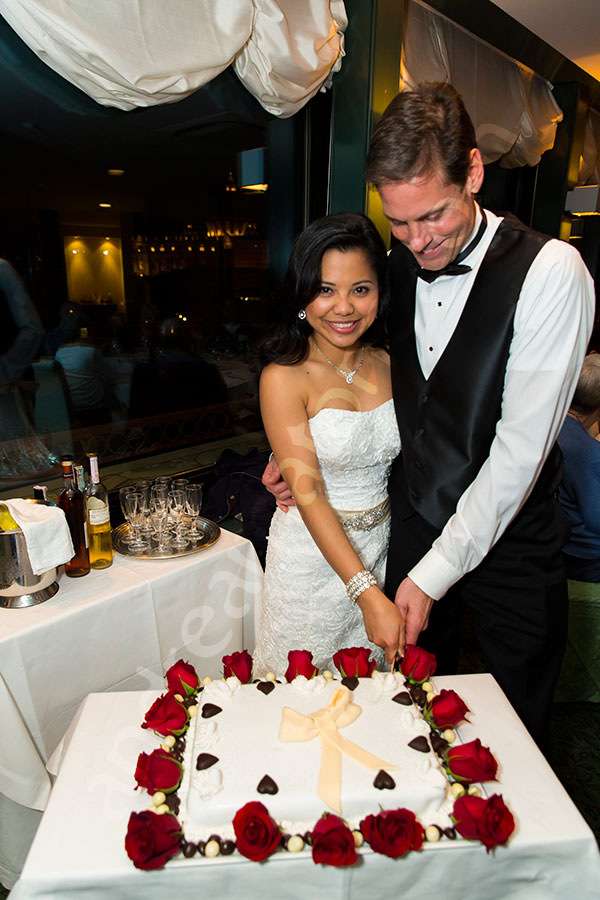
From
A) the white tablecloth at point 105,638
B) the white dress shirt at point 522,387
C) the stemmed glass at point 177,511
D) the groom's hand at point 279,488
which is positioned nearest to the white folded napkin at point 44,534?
the white tablecloth at point 105,638

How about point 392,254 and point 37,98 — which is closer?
point 392,254

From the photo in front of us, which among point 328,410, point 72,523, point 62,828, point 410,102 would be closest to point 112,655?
point 72,523

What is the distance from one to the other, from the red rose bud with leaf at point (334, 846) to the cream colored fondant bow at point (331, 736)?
6 cm

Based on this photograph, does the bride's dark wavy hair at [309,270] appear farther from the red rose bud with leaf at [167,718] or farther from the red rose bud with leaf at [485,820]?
the red rose bud with leaf at [485,820]

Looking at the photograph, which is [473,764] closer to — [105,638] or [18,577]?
[105,638]

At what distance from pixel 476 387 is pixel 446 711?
0.70m

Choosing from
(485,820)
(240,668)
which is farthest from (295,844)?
(240,668)

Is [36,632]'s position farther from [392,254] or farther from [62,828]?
[392,254]

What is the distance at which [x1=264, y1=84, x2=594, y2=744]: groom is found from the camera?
1.28 metres

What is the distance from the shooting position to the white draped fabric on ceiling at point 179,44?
1.94 meters

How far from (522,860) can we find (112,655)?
1.17 m

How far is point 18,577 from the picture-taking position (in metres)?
1.59

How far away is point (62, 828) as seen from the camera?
92 cm

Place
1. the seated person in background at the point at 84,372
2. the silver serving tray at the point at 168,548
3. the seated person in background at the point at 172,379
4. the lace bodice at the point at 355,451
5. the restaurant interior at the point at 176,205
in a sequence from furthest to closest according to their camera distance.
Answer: the seated person in background at the point at 172,379
the seated person in background at the point at 84,372
the restaurant interior at the point at 176,205
the silver serving tray at the point at 168,548
the lace bodice at the point at 355,451
